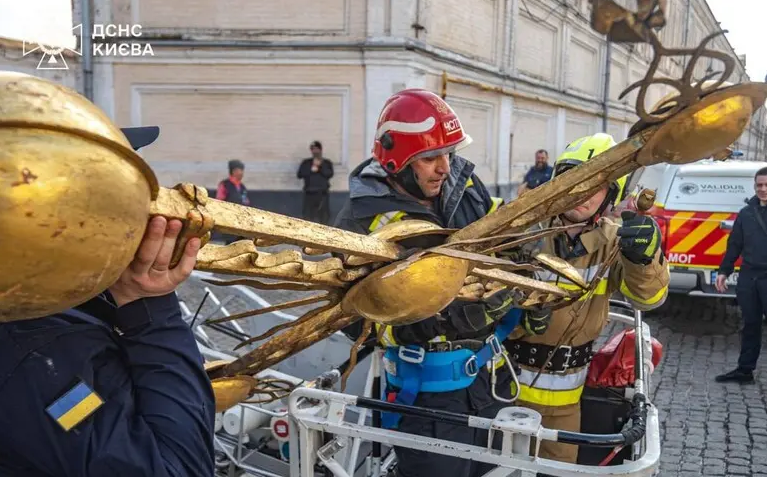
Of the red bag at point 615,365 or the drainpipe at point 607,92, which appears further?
the drainpipe at point 607,92

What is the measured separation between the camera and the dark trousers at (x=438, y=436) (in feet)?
8.19

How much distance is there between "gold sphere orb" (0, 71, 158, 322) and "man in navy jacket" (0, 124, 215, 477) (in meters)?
0.17

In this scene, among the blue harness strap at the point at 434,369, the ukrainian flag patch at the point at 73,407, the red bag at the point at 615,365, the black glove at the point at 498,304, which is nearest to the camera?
the ukrainian flag patch at the point at 73,407

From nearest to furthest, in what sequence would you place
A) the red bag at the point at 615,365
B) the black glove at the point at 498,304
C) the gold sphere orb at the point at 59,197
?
the gold sphere orb at the point at 59,197
the black glove at the point at 498,304
the red bag at the point at 615,365

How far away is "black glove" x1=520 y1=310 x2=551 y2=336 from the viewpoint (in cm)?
276

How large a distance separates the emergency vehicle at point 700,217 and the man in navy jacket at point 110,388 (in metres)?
7.18

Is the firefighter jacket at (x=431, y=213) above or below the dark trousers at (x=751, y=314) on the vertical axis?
above

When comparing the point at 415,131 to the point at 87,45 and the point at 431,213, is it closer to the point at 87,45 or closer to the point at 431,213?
the point at 431,213

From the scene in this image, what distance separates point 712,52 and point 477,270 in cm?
66

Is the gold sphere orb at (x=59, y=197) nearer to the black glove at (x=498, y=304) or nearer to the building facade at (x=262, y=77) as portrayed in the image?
the black glove at (x=498, y=304)

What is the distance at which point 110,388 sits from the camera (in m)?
1.26

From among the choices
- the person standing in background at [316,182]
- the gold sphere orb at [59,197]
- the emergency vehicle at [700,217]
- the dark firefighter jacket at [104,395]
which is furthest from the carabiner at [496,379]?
the person standing in background at [316,182]

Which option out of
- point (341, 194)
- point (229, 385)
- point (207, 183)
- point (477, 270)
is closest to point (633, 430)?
point (477, 270)

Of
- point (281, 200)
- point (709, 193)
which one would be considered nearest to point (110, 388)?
point (709, 193)
